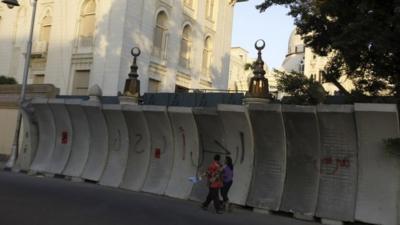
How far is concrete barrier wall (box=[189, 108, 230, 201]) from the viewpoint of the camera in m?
16.1

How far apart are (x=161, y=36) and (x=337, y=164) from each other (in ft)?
73.4

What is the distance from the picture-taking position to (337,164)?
13.6 metres

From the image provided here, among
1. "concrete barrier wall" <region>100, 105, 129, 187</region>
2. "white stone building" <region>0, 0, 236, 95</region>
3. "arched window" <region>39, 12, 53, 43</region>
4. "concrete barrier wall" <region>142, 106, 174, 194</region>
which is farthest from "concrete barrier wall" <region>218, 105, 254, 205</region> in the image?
"arched window" <region>39, 12, 53, 43</region>

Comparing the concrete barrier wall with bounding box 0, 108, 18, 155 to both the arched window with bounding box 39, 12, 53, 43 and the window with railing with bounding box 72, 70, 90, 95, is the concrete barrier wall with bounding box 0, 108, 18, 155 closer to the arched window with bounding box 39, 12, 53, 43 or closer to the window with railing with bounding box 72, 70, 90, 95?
the window with railing with bounding box 72, 70, 90, 95

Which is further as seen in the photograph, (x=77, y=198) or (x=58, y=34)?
(x=58, y=34)

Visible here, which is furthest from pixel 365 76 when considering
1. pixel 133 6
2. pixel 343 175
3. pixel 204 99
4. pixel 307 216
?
pixel 133 6

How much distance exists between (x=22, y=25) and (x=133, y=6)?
9571 millimetres

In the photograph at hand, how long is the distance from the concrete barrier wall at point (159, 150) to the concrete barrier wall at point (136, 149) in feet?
0.64

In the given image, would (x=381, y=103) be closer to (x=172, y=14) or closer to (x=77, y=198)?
(x=77, y=198)

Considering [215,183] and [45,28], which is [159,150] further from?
[45,28]

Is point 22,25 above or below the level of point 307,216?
above

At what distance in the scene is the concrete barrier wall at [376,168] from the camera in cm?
1236

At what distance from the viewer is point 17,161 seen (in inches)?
936

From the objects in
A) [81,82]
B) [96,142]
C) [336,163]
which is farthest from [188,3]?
[336,163]
